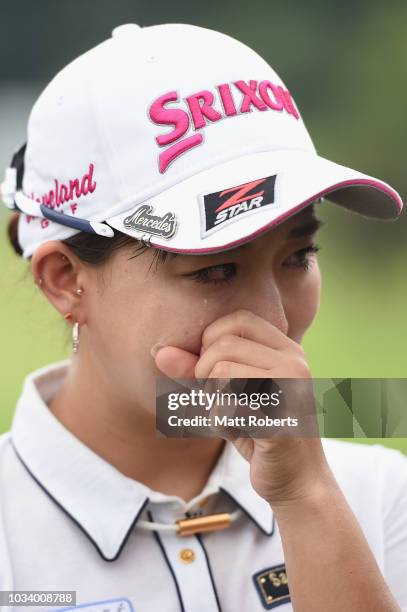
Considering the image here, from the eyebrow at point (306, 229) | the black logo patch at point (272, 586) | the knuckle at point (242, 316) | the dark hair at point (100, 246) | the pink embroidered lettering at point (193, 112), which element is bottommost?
the black logo patch at point (272, 586)

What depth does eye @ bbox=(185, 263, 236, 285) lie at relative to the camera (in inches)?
48.0

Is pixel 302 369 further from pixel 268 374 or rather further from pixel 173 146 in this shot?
pixel 173 146

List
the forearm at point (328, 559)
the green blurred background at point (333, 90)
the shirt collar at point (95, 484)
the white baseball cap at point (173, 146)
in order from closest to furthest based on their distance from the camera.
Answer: the forearm at point (328, 559) → the white baseball cap at point (173, 146) → the shirt collar at point (95, 484) → the green blurred background at point (333, 90)

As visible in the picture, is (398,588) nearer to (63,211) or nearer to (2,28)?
(63,211)

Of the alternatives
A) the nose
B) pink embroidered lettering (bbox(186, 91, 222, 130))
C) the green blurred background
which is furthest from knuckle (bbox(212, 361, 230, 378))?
the green blurred background

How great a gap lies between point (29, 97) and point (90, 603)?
7114 mm

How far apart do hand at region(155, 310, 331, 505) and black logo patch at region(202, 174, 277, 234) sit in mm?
132

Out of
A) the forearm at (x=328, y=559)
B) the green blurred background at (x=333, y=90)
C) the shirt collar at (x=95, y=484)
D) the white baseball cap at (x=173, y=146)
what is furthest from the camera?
the green blurred background at (x=333, y=90)

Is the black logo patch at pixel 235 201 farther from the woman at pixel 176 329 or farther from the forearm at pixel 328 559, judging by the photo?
the forearm at pixel 328 559

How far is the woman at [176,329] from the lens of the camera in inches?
45.1

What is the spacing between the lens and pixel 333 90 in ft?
25.4

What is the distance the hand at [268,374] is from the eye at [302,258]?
150 mm

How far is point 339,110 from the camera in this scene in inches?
298

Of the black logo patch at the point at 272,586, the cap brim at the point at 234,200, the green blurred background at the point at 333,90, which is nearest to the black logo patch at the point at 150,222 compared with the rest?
the cap brim at the point at 234,200
